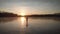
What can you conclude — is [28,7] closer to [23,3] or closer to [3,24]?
[23,3]

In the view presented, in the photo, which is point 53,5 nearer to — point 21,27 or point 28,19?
point 28,19

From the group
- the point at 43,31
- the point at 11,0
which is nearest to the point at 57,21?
the point at 43,31

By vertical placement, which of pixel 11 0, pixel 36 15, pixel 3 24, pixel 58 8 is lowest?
pixel 3 24

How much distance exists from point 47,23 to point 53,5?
1.05 ft

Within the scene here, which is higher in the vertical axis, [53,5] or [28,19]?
[53,5]

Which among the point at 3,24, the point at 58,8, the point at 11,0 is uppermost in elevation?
the point at 11,0

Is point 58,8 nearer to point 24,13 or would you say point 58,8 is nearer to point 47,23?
point 47,23

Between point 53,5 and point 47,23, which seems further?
point 47,23

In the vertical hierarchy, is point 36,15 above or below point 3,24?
above

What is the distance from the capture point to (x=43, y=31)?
168cm

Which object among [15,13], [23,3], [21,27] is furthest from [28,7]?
[21,27]

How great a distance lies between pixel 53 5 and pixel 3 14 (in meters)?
0.80

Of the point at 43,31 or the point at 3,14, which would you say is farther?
the point at 43,31

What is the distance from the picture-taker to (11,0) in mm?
1566
